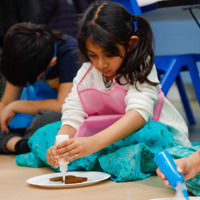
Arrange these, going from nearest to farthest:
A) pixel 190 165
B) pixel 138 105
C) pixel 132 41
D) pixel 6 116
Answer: pixel 190 165 < pixel 138 105 < pixel 132 41 < pixel 6 116

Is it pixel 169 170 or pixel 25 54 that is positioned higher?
pixel 25 54

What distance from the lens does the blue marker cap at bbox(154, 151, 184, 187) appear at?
78 cm

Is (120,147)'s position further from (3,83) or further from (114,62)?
(3,83)

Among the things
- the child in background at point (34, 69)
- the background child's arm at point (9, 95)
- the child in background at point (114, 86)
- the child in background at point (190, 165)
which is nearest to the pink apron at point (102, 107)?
the child in background at point (114, 86)

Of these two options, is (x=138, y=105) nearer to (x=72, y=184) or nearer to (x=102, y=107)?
(x=102, y=107)

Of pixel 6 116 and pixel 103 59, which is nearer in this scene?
pixel 103 59

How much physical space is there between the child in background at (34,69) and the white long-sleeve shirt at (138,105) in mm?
270

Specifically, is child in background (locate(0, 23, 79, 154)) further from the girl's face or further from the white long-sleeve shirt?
the girl's face

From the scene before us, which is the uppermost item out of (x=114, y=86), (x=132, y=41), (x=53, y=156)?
(x=132, y=41)

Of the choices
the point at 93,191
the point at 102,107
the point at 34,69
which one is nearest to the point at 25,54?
the point at 34,69

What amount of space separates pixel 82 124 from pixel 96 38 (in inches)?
11.3

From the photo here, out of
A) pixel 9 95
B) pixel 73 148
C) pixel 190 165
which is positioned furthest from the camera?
pixel 9 95

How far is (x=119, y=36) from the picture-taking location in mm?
1274

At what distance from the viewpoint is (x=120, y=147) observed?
128cm
